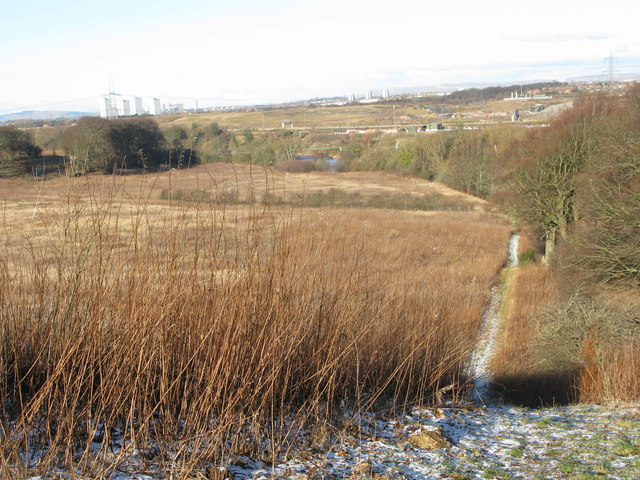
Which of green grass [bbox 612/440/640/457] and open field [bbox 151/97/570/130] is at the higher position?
open field [bbox 151/97/570/130]

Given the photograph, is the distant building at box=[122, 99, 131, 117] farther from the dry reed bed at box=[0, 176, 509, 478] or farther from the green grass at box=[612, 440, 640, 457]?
the green grass at box=[612, 440, 640, 457]

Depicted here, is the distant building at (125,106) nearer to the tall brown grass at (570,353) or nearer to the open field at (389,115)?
the tall brown grass at (570,353)

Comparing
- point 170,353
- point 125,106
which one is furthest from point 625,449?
point 125,106

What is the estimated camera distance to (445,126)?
8256 centimetres

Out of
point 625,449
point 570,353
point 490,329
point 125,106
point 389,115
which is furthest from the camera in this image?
point 389,115

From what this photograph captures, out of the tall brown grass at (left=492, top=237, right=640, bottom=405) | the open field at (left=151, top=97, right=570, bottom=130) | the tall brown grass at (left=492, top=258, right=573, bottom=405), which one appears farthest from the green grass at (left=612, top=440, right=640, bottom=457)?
the open field at (left=151, top=97, right=570, bottom=130)

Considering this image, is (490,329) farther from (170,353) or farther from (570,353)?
(170,353)

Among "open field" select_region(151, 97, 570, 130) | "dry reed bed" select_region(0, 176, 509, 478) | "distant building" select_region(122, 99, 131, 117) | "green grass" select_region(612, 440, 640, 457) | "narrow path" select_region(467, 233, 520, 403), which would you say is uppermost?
"open field" select_region(151, 97, 570, 130)

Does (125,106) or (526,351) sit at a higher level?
(125,106)

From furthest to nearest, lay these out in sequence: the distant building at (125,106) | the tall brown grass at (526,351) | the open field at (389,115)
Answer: the open field at (389,115), the distant building at (125,106), the tall brown grass at (526,351)

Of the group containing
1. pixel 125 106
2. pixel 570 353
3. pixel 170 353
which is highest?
pixel 125 106

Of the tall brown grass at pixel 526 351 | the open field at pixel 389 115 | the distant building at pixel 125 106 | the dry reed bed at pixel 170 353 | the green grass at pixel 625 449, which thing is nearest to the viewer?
the dry reed bed at pixel 170 353

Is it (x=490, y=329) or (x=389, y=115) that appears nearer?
(x=490, y=329)

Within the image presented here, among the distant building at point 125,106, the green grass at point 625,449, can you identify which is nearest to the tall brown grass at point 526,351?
the green grass at point 625,449
